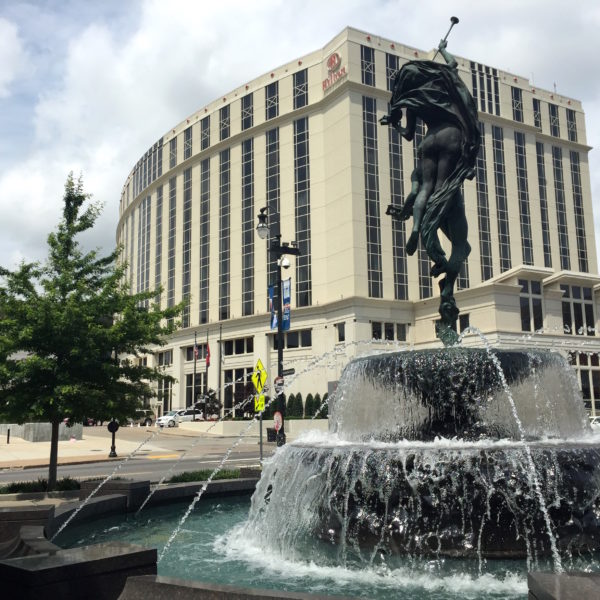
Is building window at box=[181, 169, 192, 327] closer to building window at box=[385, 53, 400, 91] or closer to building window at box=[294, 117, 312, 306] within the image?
building window at box=[294, 117, 312, 306]

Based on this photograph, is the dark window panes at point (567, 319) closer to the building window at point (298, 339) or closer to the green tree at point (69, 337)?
the building window at point (298, 339)

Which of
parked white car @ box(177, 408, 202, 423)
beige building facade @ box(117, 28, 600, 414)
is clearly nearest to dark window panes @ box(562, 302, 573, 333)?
beige building facade @ box(117, 28, 600, 414)

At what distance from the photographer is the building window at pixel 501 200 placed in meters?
62.3

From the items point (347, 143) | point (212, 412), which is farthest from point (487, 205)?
point (212, 412)

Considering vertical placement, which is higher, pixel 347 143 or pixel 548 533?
pixel 347 143

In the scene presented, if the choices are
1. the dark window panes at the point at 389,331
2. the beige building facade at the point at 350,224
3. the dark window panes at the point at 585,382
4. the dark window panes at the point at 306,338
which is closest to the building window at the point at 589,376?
the dark window panes at the point at 585,382

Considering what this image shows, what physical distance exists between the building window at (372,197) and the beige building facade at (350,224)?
0.46ft

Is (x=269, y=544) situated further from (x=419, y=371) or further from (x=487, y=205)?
(x=487, y=205)

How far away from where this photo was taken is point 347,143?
2211 inches

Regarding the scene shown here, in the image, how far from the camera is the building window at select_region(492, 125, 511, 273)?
62347mm

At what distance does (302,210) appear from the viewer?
196ft

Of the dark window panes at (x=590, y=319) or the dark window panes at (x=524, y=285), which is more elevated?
the dark window panes at (x=524, y=285)

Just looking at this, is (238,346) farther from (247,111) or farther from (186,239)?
(247,111)

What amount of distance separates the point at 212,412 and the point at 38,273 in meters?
45.1
